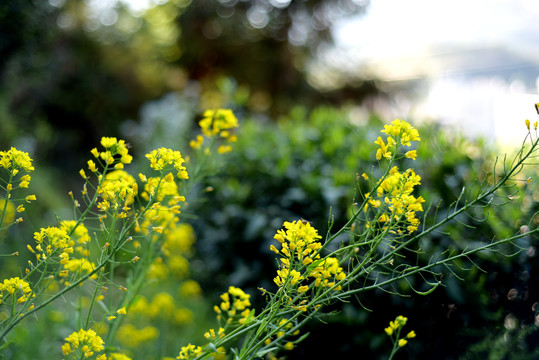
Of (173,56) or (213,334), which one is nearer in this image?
(213,334)

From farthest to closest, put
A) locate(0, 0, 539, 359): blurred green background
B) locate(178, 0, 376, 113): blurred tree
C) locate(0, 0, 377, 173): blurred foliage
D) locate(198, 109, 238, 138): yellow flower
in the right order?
locate(178, 0, 376, 113): blurred tree, locate(0, 0, 377, 173): blurred foliage, locate(0, 0, 539, 359): blurred green background, locate(198, 109, 238, 138): yellow flower

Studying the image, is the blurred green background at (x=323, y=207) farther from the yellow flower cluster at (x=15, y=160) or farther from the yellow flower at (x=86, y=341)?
the yellow flower at (x=86, y=341)

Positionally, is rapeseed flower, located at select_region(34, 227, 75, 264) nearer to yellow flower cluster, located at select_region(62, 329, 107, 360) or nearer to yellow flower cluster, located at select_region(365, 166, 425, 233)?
yellow flower cluster, located at select_region(62, 329, 107, 360)

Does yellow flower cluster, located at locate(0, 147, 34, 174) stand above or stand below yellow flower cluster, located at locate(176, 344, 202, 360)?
above

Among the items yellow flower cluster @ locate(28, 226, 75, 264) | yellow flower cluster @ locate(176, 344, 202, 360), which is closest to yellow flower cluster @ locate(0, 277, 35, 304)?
yellow flower cluster @ locate(28, 226, 75, 264)

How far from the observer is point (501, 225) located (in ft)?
5.81

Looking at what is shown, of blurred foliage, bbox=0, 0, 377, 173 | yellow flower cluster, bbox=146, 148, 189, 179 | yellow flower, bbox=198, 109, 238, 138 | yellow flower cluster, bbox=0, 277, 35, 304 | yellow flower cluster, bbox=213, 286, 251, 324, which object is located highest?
blurred foliage, bbox=0, 0, 377, 173

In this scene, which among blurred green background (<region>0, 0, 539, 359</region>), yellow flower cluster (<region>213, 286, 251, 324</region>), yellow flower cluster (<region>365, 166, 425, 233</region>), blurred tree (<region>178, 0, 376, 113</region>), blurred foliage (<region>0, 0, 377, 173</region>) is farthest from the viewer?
blurred tree (<region>178, 0, 376, 113</region>)

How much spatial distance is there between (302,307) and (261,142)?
2.49 m

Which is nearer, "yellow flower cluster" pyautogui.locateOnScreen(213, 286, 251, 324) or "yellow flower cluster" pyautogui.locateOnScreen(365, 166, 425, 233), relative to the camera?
"yellow flower cluster" pyautogui.locateOnScreen(365, 166, 425, 233)

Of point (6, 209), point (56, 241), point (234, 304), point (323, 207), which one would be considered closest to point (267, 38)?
point (323, 207)

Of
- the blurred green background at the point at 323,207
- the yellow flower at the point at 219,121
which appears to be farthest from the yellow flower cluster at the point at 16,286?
the yellow flower at the point at 219,121

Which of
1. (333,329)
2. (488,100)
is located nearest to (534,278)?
(333,329)

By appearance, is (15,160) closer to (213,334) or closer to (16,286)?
(16,286)
